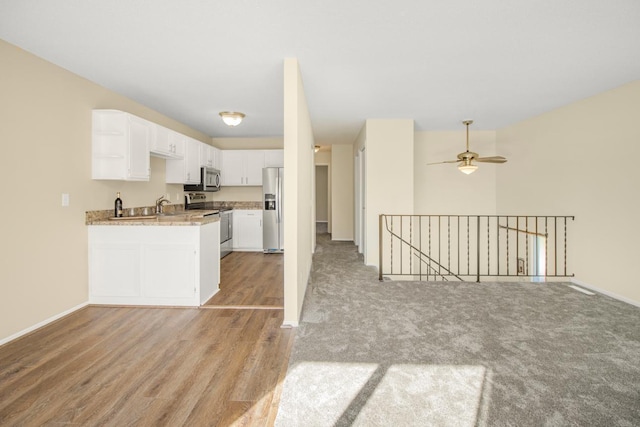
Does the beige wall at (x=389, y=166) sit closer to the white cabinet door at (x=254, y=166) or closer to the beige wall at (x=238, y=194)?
the white cabinet door at (x=254, y=166)

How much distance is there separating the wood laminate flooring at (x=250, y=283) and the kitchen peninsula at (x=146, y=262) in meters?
0.38

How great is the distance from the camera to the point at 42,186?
9.12ft

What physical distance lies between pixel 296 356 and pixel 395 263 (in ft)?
11.1

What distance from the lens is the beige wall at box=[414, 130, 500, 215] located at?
6.28 meters

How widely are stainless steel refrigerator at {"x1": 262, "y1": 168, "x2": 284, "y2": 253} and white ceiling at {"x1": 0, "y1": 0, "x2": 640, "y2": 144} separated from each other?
2.01 meters

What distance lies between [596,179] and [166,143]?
6.00m

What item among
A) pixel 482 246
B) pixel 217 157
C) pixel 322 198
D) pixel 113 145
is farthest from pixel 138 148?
pixel 322 198

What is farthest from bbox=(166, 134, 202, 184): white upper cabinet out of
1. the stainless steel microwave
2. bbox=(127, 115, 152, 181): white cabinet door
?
bbox=(127, 115, 152, 181): white cabinet door

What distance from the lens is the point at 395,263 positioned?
5.25 meters

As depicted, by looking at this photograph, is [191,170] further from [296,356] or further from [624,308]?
[624,308]

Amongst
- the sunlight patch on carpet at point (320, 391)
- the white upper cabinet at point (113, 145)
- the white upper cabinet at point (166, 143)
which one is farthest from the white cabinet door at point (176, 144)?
the sunlight patch on carpet at point (320, 391)

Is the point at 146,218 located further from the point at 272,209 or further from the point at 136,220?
the point at 272,209

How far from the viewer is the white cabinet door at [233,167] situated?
6504mm

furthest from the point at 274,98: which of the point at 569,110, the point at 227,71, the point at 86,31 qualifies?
the point at 569,110
